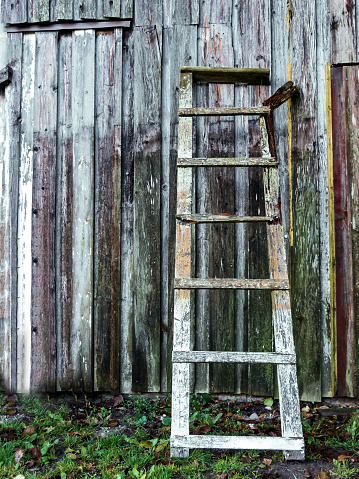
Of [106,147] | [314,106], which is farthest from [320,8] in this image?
[106,147]

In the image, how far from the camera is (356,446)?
7.15 feet

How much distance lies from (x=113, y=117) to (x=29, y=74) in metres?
0.83

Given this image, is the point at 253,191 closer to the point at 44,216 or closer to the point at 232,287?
the point at 232,287

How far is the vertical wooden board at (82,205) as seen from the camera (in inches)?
116

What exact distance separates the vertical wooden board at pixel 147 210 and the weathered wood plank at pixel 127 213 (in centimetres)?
5

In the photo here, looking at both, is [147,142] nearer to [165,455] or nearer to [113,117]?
[113,117]

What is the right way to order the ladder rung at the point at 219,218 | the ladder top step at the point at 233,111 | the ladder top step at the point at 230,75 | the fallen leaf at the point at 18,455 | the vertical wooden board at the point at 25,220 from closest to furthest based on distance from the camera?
the fallen leaf at the point at 18,455
the ladder rung at the point at 219,218
the ladder top step at the point at 233,111
the ladder top step at the point at 230,75
the vertical wooden board at the point at 25,220

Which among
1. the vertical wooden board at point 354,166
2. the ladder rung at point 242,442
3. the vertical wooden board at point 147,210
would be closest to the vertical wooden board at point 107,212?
the vertical wooden board at point 147,210

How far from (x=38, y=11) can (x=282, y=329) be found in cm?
320

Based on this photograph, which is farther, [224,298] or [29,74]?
[29,74]

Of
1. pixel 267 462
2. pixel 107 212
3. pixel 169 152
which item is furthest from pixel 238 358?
pixel 169 152

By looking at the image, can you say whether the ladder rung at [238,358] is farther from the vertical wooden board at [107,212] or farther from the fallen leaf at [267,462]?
the vertical wooden board at [107,212]

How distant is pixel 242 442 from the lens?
183 centimetres

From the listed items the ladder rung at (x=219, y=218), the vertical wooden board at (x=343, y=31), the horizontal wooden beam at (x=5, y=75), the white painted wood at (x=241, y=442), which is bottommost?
the white painted wood at (x=241, y=442)
